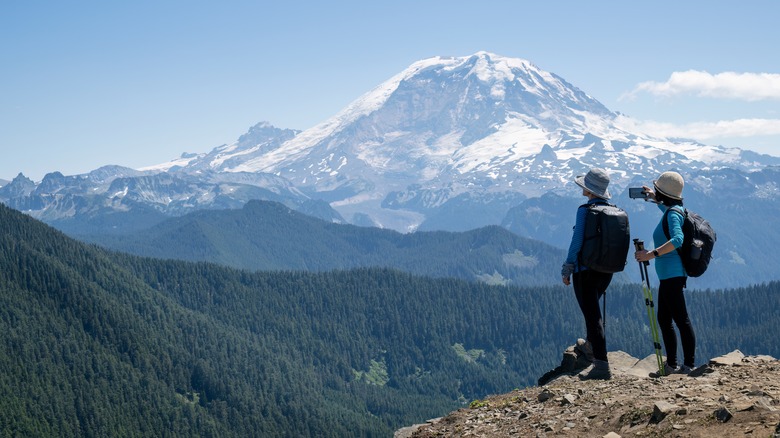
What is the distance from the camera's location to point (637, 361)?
2641 cm

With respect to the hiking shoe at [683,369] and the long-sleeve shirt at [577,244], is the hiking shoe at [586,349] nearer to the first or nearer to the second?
the hiking shoe at [683,369]

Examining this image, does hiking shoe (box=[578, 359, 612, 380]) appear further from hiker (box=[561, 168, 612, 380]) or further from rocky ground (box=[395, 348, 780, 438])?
rocky ground (box=[395, 348, 780, 438])

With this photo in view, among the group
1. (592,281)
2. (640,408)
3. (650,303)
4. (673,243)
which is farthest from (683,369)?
(640,408)

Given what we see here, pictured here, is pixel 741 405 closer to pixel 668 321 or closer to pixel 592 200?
pixel 668 321

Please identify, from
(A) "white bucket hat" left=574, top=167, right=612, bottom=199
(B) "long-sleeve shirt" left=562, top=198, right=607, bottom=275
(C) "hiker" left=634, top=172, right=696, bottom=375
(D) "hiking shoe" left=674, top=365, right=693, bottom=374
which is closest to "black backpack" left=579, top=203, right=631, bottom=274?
(B) "long-sleeve shirt" left=562, top=198, right=607, bottom=275

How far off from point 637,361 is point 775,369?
5897mm

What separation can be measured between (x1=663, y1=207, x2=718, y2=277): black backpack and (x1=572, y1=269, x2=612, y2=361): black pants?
1.96m

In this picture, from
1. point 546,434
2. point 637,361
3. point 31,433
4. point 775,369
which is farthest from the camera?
point 31,433

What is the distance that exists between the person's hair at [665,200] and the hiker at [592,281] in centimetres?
121

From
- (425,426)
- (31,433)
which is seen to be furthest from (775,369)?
→ (31,433)

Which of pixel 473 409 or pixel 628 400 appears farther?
pixel 473 409

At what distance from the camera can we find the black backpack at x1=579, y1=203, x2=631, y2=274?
835 inches

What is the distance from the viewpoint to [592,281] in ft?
72.3

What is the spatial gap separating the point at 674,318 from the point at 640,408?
17.5ft
